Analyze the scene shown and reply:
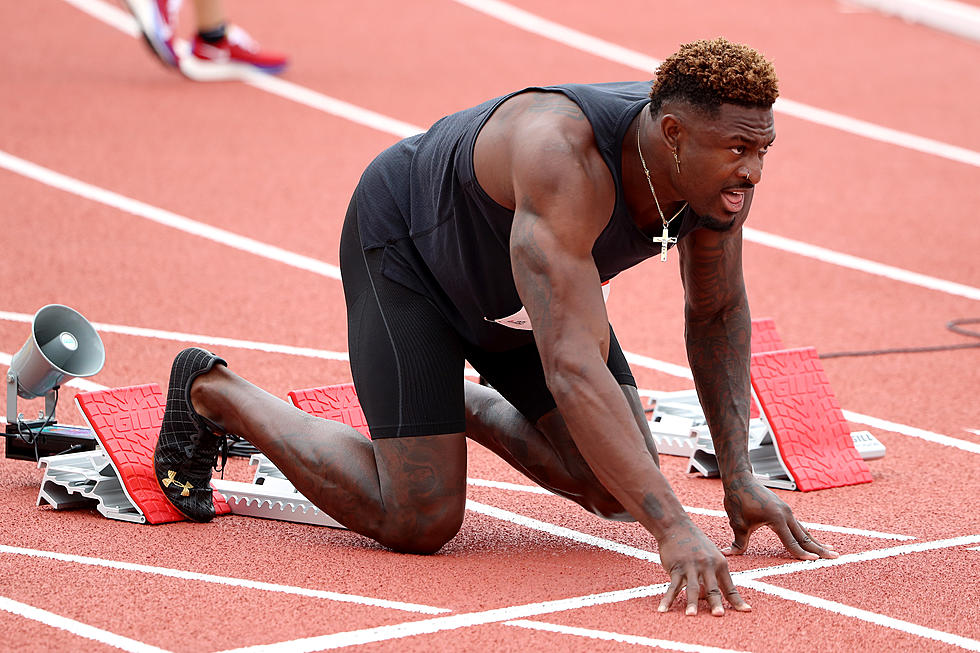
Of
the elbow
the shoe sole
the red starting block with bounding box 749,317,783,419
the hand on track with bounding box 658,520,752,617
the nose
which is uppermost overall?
the nose

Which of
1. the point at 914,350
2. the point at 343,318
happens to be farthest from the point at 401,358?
the point at 914,350

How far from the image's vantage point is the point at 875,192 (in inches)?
353

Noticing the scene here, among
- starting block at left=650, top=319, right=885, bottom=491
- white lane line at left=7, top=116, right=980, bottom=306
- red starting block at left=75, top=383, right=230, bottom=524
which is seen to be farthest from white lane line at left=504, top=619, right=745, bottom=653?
white lane line at left=7, top=116, right=980, bottom=306

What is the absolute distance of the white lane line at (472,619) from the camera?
295cm

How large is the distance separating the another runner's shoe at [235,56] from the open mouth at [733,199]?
27.0 ft

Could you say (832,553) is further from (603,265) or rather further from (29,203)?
(29,203)

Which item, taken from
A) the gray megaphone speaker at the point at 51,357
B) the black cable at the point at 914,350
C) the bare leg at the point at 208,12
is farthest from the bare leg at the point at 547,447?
the bare leg at the point at 208,12

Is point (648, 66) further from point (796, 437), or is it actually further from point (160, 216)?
point (796, 437)

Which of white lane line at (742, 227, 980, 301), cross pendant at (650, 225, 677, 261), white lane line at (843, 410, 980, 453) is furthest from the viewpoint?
white lane line at (742, 227, 980, 301)

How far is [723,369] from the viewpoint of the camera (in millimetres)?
3672

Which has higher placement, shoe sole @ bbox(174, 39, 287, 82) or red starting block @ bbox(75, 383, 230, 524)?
red starting block @ bbox(75, 383, 230, 524)

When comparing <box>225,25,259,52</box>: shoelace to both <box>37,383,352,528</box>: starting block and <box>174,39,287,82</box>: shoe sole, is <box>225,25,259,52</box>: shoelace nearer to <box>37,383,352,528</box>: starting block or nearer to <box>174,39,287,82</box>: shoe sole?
<box>174,39,287,82</box>: shoe sole

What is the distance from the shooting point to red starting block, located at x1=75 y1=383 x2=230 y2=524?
12.8ft

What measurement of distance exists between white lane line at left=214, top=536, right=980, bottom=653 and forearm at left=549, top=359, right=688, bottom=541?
0.28m
